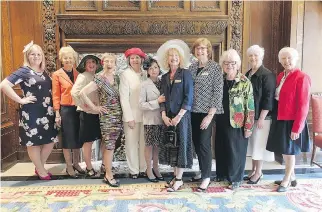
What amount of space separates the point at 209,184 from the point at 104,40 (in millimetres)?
2206

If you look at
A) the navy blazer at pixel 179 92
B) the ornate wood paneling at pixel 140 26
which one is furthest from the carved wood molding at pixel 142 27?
the navy blazer at pixel 179 92

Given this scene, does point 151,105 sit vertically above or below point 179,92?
below

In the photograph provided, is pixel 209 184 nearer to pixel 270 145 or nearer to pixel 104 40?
pixel 270 145

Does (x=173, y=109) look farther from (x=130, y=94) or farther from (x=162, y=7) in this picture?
(x=162, y=7)

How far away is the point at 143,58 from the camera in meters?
3.29

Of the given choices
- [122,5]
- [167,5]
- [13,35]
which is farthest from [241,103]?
[13,35]

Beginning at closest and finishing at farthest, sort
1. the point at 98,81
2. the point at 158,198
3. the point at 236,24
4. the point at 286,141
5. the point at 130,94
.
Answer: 1. the point at 158,198
2. the point at 286,141
3. the point at 98,81
4. the point at 130,94
5. the point at 236,24

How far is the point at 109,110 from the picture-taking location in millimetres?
3156

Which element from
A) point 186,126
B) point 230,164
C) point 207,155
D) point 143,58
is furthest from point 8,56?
point 230,164

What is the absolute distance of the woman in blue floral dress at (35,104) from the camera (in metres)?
3.28

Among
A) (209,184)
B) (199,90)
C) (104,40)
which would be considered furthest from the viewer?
(104,40)

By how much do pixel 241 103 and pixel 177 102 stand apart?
65 cm

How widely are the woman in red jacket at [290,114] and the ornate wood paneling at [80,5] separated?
93.4 inches

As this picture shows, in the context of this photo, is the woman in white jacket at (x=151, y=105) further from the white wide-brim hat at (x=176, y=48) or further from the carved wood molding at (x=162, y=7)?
the carved wood molding at (x=162, y=7)
